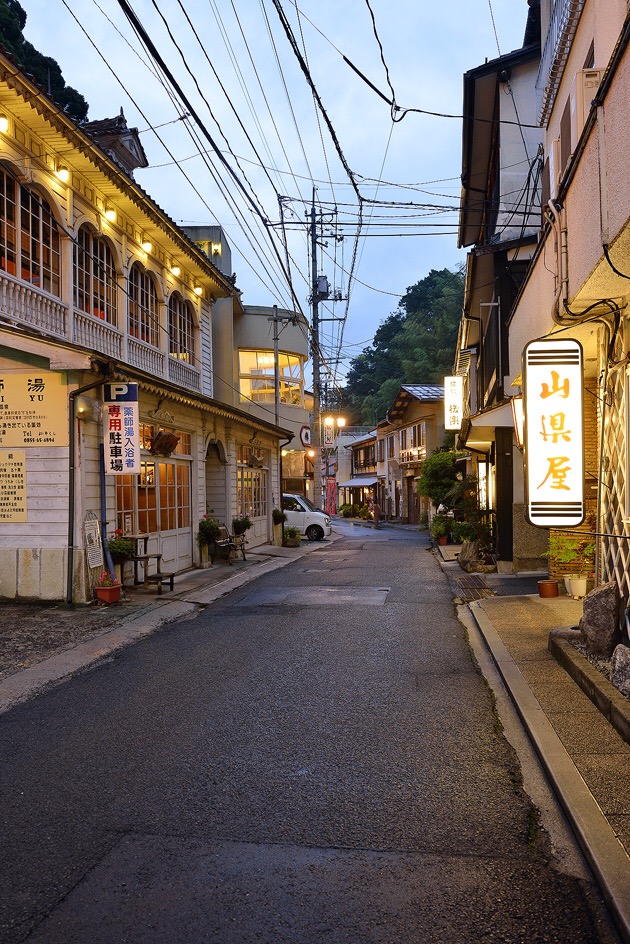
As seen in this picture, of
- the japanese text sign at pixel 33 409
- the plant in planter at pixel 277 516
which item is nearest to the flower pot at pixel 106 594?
the japanese text sign at pixel 33 409

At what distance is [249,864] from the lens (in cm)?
361

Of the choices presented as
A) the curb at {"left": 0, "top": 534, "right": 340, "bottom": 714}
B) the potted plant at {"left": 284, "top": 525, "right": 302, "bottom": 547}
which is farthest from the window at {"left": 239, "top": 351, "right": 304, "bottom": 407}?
the curb at {"left": 0, "top": 534, "right": 340, "bottom": 714}

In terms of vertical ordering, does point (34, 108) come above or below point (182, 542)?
above

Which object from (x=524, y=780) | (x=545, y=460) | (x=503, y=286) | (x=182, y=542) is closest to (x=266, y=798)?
(x=524, y=780)

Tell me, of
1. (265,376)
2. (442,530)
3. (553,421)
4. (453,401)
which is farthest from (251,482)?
(553,421)

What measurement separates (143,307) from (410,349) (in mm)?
45334

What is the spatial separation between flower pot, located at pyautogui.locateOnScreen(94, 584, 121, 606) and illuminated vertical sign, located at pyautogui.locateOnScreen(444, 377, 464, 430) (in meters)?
17.8

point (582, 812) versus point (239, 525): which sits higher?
point (239, 525)

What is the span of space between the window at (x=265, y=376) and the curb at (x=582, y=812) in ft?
82.9

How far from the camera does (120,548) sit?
1256cm

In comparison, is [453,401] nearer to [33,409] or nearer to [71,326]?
[71,326]

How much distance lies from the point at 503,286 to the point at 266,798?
14.8 meters

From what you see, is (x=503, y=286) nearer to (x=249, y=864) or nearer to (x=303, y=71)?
(x=303, y=71)

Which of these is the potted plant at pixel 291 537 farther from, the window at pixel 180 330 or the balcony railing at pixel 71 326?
the balcony railing at pixel 71 326
